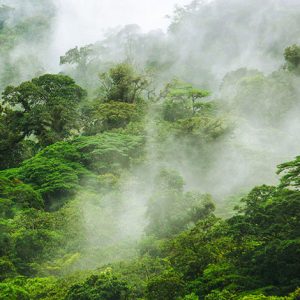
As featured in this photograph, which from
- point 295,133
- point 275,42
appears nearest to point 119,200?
point 295,133

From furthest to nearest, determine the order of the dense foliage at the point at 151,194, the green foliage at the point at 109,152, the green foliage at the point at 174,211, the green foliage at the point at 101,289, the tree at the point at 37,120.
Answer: the tree at the point at 37,120 → the green foliage at the point at 109,152 → the green foliage at the point at 174,211 → the dense foliage at the point at 151,194 → the green foliage at the point at 101,289

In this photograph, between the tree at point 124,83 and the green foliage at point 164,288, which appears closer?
the green foliage at point 164,288

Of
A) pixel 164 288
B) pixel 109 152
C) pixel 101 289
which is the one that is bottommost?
pixel 164 288

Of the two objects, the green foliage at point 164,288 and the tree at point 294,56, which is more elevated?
the tree at point 294,56

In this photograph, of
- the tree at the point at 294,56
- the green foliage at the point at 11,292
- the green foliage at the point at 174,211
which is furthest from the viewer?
the tree at the point at 294,56

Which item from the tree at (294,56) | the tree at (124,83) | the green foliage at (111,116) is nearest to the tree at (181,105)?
the tree at (124,83)

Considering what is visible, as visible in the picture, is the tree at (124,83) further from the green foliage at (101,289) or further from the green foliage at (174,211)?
the green foliage at (101,289)

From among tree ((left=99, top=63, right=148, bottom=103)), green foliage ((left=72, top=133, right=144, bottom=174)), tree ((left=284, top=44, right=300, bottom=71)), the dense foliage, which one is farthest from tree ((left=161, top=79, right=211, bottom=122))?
green foliage ((left=72, top=133, right=144, bottom=174))

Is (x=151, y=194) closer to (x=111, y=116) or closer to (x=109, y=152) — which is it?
(x=109, y=152)

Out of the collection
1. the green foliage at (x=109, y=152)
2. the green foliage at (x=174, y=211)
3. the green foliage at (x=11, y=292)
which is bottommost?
the green foliage at (x=11, y=292)

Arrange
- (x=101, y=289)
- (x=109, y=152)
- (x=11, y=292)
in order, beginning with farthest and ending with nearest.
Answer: (x=109, y=152)
(x=11, y=292)
(x=101, y=289)

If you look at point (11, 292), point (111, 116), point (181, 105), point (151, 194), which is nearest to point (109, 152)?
point (151, 194)

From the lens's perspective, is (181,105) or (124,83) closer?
(124,83)

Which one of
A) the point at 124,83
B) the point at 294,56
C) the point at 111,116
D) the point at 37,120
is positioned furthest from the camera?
the point at 124,83
